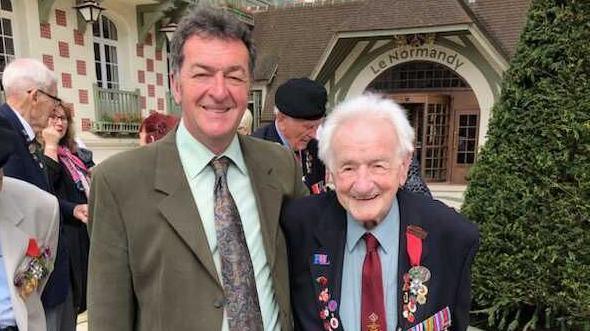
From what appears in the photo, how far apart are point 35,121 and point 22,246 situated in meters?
1.16

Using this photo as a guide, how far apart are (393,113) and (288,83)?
4.63 feet

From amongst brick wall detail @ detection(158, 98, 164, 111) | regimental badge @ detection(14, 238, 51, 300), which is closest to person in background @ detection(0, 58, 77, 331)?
regimental badge @ detection(14, 238, 51, 300)

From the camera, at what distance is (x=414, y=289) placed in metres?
1.46

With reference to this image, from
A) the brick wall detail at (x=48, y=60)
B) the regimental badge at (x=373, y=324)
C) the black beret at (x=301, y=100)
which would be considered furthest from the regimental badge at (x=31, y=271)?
the brick wall detail at (x=48, y=60)

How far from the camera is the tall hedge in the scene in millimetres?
3156

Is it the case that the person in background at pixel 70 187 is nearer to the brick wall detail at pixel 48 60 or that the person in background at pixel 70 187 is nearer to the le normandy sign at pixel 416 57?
the brick wall detail at pixel 48 60

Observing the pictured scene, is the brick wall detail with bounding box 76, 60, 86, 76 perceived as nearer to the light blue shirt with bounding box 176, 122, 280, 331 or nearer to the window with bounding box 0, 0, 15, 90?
the window with bounding box 0, 0, 15, 90

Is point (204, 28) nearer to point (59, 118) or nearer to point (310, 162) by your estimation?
point (310, 162)

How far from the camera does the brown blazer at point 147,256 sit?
1350mm

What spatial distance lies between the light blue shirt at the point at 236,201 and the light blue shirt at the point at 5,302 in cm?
80

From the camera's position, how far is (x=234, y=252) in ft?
4.68

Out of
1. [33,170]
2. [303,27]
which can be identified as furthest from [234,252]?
[303,27]

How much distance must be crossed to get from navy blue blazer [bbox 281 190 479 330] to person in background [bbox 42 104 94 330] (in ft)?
5.40

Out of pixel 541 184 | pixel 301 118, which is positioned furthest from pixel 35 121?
pixel 541 184
